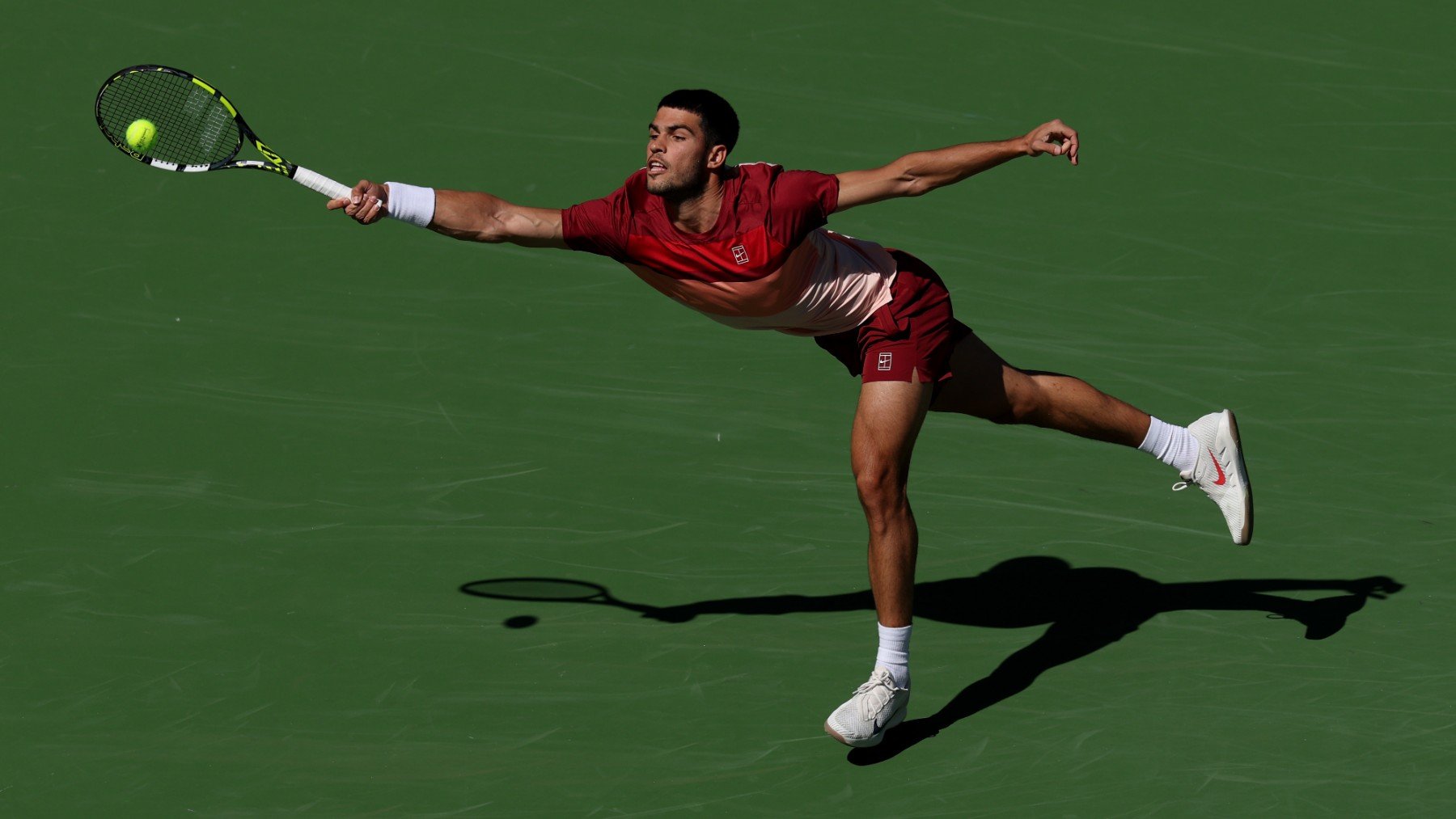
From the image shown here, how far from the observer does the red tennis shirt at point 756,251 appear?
9.23m

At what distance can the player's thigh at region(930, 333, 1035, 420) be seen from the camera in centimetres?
993

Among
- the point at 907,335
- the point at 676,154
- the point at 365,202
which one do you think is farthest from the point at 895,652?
the point at 365,202

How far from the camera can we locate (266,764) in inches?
356

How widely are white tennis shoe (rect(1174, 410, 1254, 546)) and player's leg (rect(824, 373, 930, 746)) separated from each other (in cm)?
167

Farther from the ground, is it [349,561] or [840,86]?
[840,86]

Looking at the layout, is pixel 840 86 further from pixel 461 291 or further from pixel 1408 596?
pixel 1408 596

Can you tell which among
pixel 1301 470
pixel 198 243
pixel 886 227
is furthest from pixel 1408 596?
pixel 198 243

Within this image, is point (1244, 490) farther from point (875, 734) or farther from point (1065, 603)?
point (875, 734)

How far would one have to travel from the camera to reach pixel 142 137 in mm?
10008

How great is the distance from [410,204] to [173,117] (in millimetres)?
1338

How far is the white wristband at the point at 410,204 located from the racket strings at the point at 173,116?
3.19ft

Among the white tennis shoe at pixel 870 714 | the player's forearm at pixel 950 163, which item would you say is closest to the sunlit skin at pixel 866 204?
the player's forearm at pixel 950 163

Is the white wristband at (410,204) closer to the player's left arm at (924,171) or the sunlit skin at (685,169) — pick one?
the sunlit skin at (685,169)

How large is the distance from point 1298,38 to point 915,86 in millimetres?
2201
